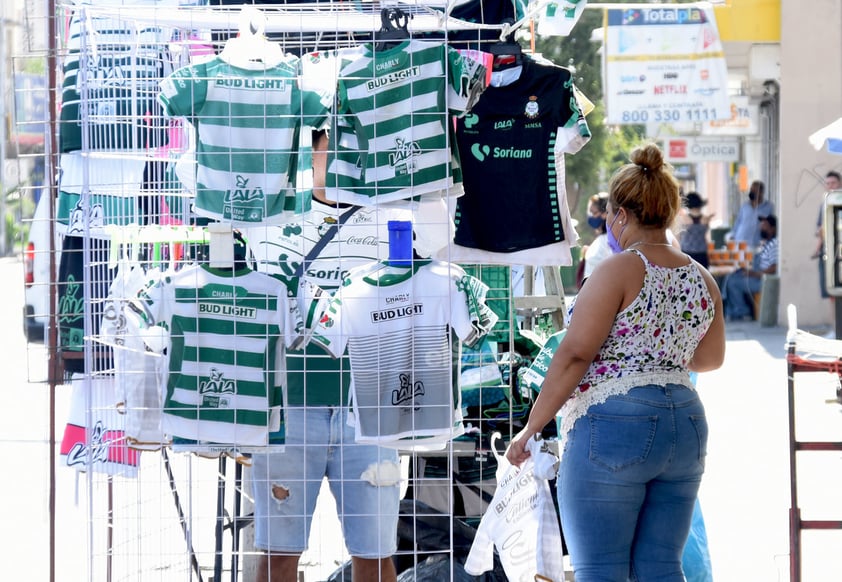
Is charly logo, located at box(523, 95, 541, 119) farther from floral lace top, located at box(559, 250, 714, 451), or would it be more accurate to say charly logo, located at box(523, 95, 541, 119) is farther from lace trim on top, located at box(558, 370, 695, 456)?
lace trim on top, located at box(558, 370, 695, 456)

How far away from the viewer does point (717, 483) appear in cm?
830

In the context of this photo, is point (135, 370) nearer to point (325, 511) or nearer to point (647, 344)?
point (647, 344)

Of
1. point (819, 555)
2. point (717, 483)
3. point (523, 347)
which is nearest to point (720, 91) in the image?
point (717, 483)

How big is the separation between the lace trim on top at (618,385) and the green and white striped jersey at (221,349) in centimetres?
95

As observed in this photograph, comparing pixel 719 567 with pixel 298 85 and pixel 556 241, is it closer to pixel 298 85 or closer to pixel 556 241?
pixel 556 241

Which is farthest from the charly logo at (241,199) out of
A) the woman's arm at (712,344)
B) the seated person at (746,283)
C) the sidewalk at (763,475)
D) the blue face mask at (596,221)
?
the seated person at (746,283)

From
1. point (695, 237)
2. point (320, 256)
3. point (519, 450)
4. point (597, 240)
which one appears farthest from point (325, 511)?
point (695, 237)

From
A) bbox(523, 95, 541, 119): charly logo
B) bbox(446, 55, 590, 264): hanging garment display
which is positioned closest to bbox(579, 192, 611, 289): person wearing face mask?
bbox(446, 55, 590, 264): hanging garment display

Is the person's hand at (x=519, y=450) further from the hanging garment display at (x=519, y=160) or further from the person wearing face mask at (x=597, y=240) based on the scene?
the person wearing face mask at (x=597, y=240)

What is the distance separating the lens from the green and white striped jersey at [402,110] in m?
4.14

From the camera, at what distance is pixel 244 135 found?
416 centimetres

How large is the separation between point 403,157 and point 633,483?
1.33m

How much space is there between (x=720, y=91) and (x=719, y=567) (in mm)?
12108

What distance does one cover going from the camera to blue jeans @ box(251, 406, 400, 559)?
14.5 ft
